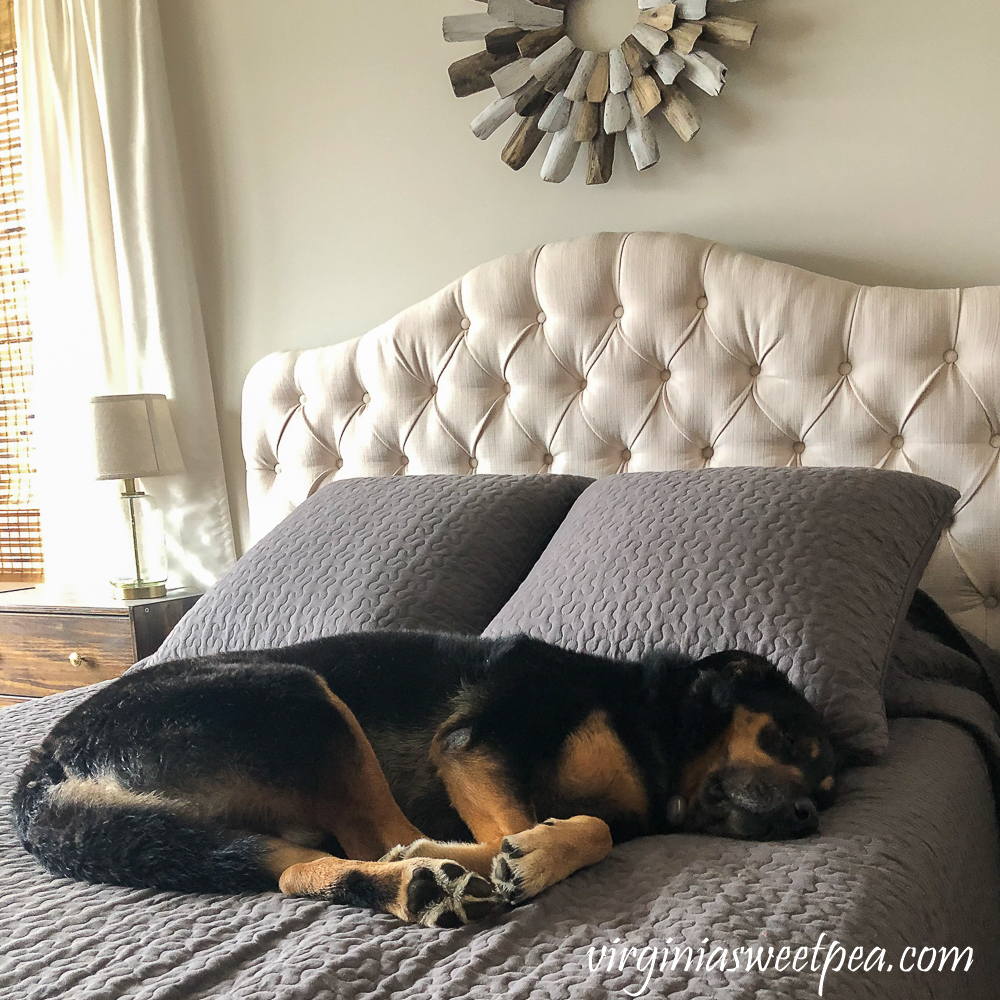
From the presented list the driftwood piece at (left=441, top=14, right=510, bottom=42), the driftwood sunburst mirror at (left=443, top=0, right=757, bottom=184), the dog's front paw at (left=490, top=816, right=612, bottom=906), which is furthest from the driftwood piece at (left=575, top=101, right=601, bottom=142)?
the dog's front paw at (left=490, top=816, right=612, bottom=906)

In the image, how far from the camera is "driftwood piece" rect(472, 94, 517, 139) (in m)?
2.57

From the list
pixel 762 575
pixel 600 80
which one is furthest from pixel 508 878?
pixel 600 80

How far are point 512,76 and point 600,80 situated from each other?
237 millimetres

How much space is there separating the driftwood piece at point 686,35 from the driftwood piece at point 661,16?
0.8 inches

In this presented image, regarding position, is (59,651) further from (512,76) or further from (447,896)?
(447,896)

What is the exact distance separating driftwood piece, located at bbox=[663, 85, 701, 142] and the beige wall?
0.06 m

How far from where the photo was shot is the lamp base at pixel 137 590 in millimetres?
2898

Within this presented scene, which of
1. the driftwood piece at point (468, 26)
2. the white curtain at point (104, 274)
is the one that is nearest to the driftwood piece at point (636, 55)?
the driftwood piece at point (468, 26)

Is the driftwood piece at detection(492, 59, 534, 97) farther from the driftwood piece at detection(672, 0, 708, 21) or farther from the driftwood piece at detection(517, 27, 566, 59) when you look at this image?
the driftwood piece at detection(672, 0, 708, 21)

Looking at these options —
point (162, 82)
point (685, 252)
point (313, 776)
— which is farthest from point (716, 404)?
point (162, 82)

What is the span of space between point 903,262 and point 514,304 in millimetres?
886

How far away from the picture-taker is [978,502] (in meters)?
2.01

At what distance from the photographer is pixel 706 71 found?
2.30 metres

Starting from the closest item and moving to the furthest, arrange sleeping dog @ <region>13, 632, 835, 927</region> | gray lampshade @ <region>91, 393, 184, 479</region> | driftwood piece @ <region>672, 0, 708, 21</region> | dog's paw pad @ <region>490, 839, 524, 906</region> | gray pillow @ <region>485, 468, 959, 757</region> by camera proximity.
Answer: dog's paw pad @ <region>490, 839, 524, 906</region>
sleeping dog @ <region>13, 632, 835, 927</region>
gray pillow @ <region>485, 468, 959, 757</region>
driftwood piece @ <region>672, 0, 708, 21</region>
gray lampshade @ <region>91, 393, 184, 479</region>
